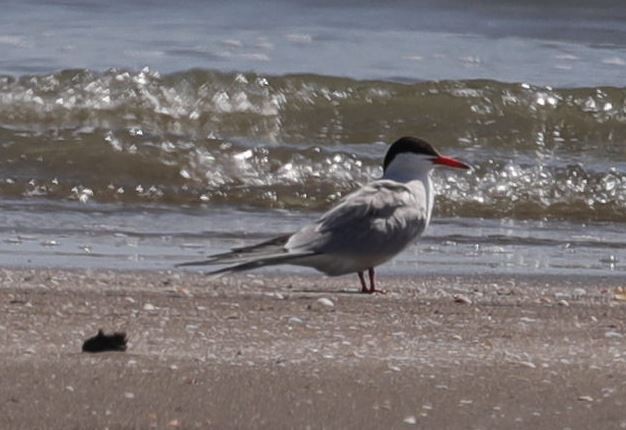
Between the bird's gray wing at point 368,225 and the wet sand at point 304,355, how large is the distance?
0.17 meters

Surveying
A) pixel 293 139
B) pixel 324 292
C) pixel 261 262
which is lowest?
pixel 293 139

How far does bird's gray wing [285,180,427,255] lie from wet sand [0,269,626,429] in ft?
0.56

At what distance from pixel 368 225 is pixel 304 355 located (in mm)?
1642

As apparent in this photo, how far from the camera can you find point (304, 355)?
192 inches

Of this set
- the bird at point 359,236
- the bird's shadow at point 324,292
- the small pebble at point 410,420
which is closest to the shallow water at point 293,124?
the bird at point 359,236

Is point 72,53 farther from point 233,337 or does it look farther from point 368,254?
point 233,337

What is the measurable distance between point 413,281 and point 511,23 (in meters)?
9.31

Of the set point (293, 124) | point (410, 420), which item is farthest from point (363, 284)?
point (293, 124)

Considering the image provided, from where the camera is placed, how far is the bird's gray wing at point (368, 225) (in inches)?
252

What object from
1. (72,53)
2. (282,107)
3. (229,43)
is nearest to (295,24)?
(229,43)

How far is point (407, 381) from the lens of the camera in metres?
4.56

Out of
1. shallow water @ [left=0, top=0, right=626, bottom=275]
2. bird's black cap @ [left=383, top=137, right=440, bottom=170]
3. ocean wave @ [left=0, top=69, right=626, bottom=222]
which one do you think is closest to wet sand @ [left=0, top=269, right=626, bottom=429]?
bird's black cap @ [left=383, top=137, right=440, bottom=170]

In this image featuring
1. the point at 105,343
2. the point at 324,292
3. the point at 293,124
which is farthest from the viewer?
the point at 293,124

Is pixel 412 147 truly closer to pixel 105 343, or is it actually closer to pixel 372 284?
pixel 372 284
